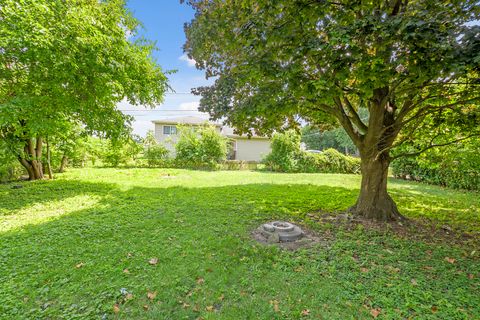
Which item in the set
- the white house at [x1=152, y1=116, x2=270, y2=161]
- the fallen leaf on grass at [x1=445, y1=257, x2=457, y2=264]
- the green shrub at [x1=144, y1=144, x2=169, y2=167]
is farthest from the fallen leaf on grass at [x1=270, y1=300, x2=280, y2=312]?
the white house at [x1=152, y1=116, x2=270, y2=161]

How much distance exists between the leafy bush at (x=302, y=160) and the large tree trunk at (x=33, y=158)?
1203cm

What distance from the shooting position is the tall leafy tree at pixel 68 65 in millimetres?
4863

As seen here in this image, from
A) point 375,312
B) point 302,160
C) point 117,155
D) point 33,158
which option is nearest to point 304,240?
point 375,312

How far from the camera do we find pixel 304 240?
3.91 m

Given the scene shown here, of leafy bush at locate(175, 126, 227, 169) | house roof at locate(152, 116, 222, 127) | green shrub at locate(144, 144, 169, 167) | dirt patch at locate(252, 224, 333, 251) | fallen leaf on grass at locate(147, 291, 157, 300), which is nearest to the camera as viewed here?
fallen leaf on grass at locate(147, 291, 157, 300)

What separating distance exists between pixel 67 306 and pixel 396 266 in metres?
4.07

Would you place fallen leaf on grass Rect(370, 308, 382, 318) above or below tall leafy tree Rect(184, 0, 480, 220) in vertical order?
below

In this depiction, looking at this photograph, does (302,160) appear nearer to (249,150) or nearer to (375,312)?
(249,150)

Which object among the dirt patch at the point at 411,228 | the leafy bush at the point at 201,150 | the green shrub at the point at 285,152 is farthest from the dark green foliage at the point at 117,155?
the dirt patch at the point at 411,228

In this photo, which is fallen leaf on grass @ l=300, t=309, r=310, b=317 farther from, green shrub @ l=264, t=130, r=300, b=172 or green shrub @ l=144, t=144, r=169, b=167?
green shrub @ l=144, t=144, r=169, b=167

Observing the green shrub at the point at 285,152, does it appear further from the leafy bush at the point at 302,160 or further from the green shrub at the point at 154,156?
the green shrub at the point at 154,156

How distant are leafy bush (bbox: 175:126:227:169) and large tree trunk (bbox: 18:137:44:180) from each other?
297 inches

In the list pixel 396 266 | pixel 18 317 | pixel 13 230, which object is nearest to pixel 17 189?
pixel 13 230

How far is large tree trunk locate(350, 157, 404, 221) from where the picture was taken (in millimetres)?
4969
